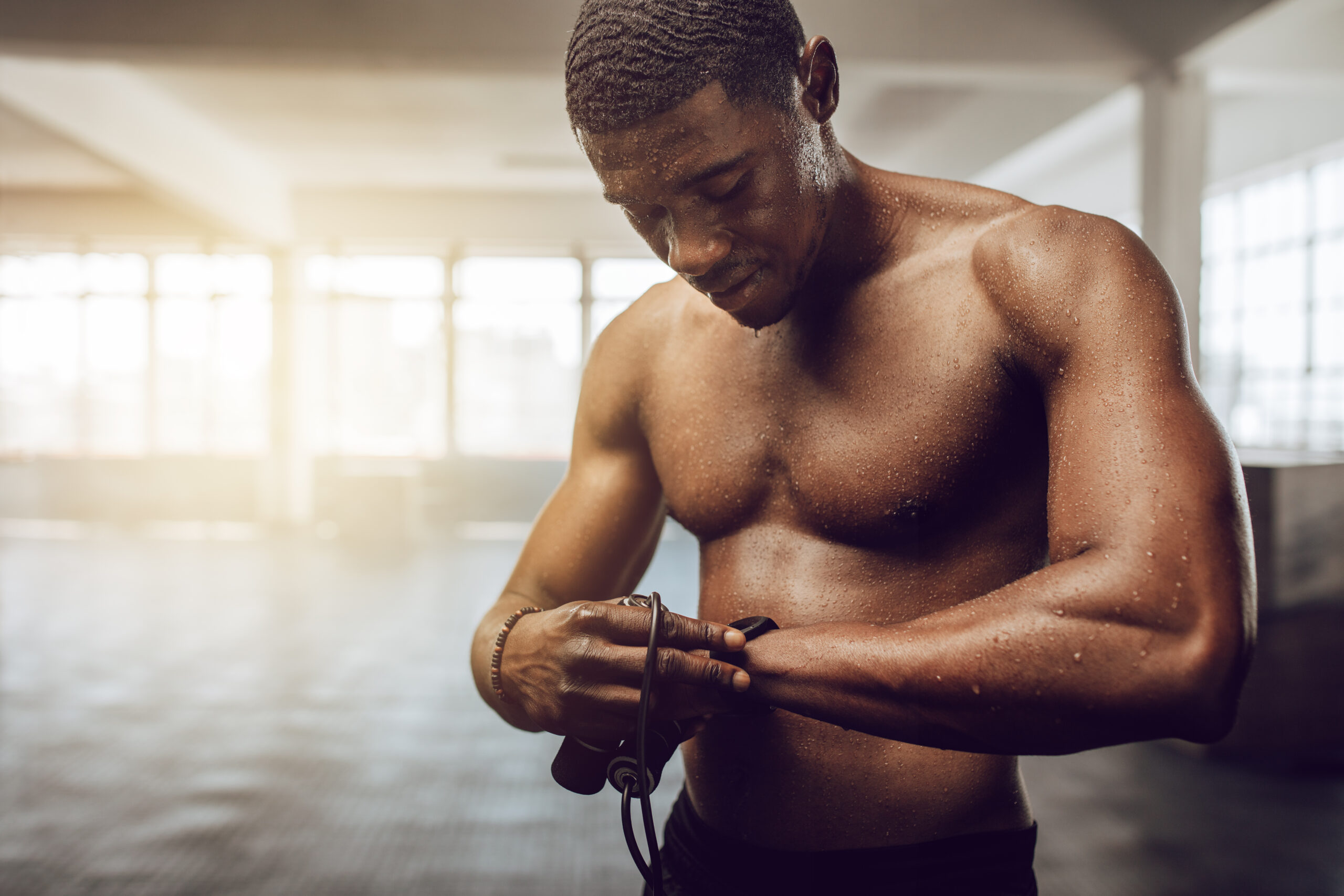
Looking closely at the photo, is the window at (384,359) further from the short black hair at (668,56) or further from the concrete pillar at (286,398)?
the short black hair at (668,56)

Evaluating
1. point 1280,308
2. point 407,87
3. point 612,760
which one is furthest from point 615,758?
point 1280,308

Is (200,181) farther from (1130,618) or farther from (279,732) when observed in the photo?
(1130,618)

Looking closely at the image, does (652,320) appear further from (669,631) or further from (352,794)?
(352,794)

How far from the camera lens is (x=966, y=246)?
72 cm

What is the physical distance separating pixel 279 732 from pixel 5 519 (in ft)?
28.1

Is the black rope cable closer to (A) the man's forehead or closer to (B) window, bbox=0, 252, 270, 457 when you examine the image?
(A) the man's forehead

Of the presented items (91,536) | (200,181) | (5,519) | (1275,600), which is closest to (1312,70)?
(1275,600)

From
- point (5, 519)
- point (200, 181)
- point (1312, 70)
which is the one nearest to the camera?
point (1312, 70)

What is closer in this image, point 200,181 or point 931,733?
point 931,733

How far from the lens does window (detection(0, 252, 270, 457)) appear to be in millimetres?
9570

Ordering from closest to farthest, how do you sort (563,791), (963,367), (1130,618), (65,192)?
(1130,618), (963,367), (563,791), (65,192)

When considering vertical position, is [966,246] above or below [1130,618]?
above

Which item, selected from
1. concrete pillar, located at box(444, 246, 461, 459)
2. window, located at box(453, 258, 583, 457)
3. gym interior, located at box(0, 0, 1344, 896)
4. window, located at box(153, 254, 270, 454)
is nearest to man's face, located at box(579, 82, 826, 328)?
gym interior, located at box(0, 0, 1344, 896)

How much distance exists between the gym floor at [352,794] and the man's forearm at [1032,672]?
6.06 ft
